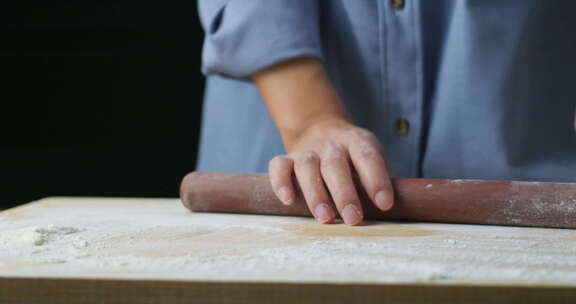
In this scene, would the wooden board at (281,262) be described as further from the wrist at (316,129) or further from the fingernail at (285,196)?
the wrist at (316,129)

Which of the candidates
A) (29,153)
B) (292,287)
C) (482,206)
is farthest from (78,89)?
(292,287)

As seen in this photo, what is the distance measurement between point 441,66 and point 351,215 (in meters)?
0.54

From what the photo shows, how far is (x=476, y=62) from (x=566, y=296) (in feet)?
2.73

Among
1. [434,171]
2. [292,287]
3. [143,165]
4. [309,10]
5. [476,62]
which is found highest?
[309,10]

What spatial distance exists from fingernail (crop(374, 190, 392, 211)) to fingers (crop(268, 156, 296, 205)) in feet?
0.47

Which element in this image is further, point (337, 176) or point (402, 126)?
point (402, 126)

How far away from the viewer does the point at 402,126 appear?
1.42 m

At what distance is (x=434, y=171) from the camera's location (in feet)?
4.62

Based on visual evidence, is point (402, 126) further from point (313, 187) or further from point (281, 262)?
point (281, 262)

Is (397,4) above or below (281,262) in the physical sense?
above

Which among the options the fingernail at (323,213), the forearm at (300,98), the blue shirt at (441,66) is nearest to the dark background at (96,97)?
the blue shirt at (441,66)

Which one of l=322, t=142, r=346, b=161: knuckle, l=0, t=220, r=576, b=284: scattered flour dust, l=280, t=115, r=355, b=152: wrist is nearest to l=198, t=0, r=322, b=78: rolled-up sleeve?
l=280, t=115, r=355, b=152: wrist

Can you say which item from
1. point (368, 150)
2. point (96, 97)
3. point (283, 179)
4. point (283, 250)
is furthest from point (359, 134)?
point (96, 97)

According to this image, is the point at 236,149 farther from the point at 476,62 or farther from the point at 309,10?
the point at 476,62
